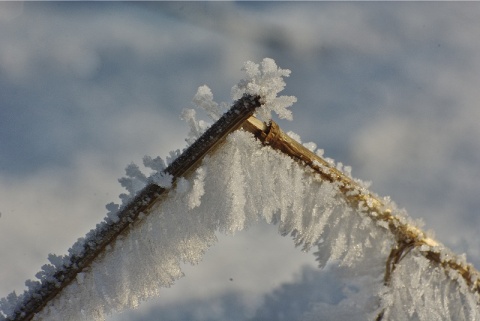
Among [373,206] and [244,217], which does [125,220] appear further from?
[373,206]

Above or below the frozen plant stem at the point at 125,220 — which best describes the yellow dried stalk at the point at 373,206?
above

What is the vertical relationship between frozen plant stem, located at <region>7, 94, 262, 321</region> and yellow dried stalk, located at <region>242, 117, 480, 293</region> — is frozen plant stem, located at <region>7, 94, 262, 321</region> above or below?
below

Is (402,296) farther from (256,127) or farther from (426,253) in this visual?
(256,127)

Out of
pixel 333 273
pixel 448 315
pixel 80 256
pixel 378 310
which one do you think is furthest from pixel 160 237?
pixel 448 315

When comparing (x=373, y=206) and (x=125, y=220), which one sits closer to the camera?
(x=125, y=220)

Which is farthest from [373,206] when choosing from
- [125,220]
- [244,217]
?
[125,220]
